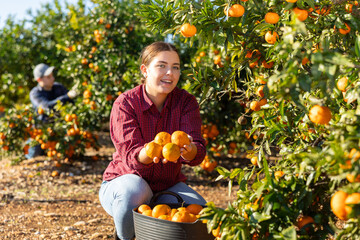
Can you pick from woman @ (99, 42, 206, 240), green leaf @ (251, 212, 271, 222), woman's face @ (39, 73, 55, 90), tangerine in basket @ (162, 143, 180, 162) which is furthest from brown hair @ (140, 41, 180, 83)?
woman's face @ (39, 73, 55, 90)

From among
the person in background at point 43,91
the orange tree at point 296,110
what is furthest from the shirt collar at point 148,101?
the person in background at point 43,91

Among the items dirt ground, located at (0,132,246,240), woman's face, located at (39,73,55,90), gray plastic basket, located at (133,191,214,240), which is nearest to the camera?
gray plastic basket, located at (133,191,214,240)

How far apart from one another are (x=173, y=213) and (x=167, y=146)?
1.17 ft

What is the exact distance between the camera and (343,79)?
169cm

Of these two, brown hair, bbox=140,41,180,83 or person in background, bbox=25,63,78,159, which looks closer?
brown hair, bbox=140,41,180,83

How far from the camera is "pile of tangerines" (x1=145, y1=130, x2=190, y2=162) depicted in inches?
77.7

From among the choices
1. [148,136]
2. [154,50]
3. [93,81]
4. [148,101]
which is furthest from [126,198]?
[93,81]

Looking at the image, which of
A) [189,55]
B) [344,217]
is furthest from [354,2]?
[189,55]

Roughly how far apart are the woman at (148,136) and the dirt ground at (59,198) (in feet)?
2.60

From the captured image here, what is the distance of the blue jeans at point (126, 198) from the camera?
223 centimetres

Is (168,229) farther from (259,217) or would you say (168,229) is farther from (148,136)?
(148,136)

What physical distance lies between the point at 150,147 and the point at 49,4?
25.7 feet

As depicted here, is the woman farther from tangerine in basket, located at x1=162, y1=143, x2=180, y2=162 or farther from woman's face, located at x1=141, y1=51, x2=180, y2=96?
tangerine in basket, located at x1=162, y1=143, x2=180, y2=162

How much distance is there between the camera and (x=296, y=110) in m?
2.01
